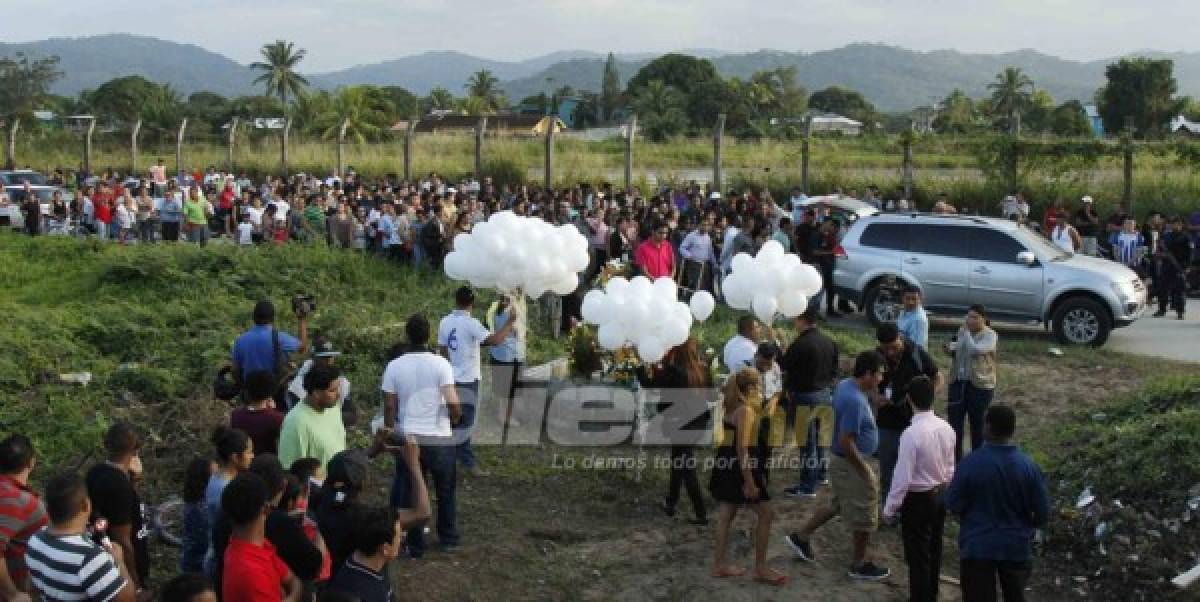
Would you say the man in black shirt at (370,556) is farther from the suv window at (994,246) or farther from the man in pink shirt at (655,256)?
the suv window at (994,246)

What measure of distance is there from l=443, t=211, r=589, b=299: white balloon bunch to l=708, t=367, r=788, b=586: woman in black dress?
7.97ft

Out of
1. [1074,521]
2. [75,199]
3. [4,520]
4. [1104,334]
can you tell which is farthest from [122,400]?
[75,199]

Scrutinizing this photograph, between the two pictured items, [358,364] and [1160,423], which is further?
[358,364]

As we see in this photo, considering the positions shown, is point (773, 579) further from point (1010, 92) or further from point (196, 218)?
point (1010, 92)

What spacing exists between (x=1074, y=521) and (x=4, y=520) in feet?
23.3

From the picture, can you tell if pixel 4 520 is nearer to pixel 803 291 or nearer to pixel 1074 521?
pixel 803 291

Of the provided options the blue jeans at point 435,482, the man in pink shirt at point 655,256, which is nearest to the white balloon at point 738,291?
the blue jeans at point 435,482

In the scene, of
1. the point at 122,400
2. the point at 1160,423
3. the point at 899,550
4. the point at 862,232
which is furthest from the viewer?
the point at 862,232

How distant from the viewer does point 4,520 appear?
232 inches

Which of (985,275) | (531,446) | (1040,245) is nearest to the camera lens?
(531,446)

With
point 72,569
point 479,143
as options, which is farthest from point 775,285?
point 479,143

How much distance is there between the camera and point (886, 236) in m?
16.2

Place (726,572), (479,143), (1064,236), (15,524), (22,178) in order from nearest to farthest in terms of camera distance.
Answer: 1. (15,524)
2. (726,572)
3. (1064,236)
4. (479,143)
5. (22,178)

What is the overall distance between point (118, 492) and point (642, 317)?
425cm
